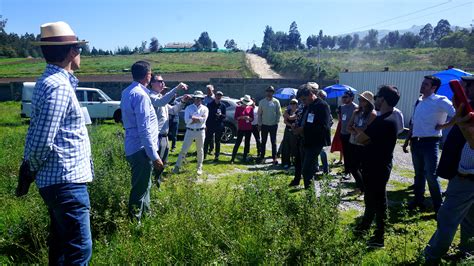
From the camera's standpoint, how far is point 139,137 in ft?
13.8

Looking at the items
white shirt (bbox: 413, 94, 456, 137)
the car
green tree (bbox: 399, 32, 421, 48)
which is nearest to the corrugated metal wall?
the car

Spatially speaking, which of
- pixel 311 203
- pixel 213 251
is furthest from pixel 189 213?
pixel 311 203

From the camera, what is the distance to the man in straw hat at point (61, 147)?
2652 millimetres

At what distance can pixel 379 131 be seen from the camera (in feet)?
13.7

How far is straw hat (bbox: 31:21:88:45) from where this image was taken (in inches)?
113

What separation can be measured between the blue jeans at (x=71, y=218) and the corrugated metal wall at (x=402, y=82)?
1638 centimetres

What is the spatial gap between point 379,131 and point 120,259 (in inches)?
117

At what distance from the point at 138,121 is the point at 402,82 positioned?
1701cm

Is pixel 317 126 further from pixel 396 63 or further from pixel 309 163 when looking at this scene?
pixel 396 63

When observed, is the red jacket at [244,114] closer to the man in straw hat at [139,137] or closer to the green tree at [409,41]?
the man in straw hat at [139,137]

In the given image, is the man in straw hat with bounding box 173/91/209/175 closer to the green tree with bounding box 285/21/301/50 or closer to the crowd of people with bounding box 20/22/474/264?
the crowd of people with bounding box 20/22/474/264

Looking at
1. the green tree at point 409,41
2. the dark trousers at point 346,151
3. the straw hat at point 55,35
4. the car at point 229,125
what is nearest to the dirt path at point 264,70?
the green tree at point 409,41

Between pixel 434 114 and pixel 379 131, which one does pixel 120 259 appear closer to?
pixel 379 131

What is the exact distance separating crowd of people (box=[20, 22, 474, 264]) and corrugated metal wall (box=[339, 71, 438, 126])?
1147cm
